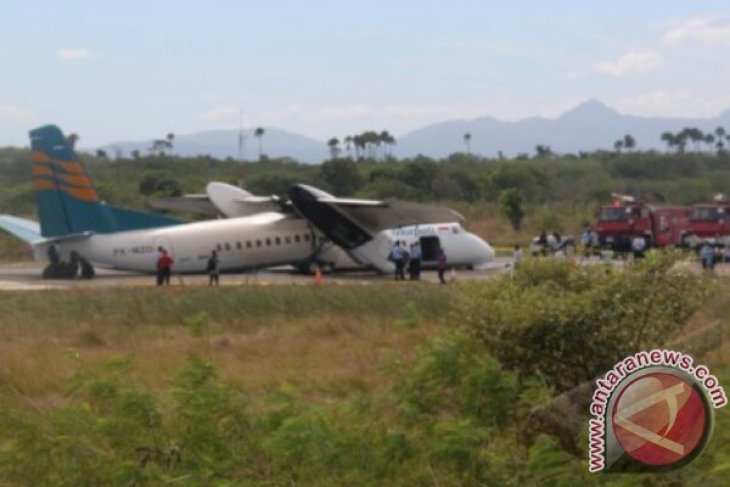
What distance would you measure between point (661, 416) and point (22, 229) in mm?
36577

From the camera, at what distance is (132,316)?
83.5ft

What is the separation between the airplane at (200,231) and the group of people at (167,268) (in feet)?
2.69

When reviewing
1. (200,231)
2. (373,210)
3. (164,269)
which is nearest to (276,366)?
(164,269)

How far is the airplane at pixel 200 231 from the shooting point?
118 ft

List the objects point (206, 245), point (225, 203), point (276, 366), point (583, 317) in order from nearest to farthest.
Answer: point (583, 317) < point (276, 366) < point (206, 245) < point (225, 203)

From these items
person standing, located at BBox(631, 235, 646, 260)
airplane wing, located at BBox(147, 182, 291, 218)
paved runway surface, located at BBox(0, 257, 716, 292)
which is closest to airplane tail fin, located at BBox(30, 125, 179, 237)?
paved runway surface, located at BBox(0, 257, 716, 292)

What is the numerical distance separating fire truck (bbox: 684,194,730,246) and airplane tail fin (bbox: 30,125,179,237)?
23142 millimetres

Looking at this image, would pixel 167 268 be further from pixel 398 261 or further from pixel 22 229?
pixel 22 229

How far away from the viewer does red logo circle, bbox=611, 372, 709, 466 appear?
494cm

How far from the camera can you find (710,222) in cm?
4941

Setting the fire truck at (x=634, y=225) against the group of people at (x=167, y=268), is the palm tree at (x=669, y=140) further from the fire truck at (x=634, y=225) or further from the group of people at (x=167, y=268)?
the group of people at (x=167, y=268)

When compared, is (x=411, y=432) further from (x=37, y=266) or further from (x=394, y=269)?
(x=37, y=266)

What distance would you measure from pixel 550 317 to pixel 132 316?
13.5 m

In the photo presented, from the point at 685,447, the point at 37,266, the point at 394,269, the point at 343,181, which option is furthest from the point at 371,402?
the point at 343,181
